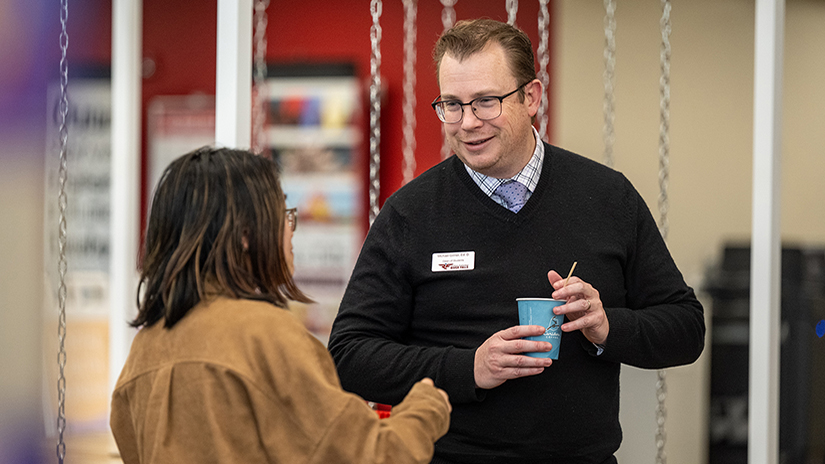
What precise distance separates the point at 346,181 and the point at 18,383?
2703mm

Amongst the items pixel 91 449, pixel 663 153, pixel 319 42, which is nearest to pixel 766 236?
pixel 663 153

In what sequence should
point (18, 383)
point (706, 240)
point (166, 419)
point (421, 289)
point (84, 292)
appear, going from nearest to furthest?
point (166, 419) → point (421, 289) → point (18, 383) → point (706, 240) → point (84, 292)

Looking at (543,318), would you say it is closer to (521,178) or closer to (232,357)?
(521,178)

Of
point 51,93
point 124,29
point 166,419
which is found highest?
point 124,29

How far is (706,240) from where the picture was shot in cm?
395

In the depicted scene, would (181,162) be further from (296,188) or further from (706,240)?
(296,188)

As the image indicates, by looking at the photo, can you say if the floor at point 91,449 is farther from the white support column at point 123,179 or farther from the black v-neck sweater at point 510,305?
the black v-neck sweater at point 510,305

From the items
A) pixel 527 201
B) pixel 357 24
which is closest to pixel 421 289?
pixel 527 201

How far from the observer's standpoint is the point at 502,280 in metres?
1.47

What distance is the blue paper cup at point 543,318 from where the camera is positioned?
1.26 m

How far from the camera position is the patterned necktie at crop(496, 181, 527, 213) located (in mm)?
1545

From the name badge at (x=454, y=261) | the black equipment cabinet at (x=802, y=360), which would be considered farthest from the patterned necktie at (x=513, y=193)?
the black equipment cabinet at (x=802, y=360)

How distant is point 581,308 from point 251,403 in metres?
0.61

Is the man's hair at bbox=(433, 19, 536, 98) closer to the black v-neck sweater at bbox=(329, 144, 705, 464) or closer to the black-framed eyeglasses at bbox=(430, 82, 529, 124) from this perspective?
the black-framed eyeglasses at bbox=(430, 82, 529, 124)
